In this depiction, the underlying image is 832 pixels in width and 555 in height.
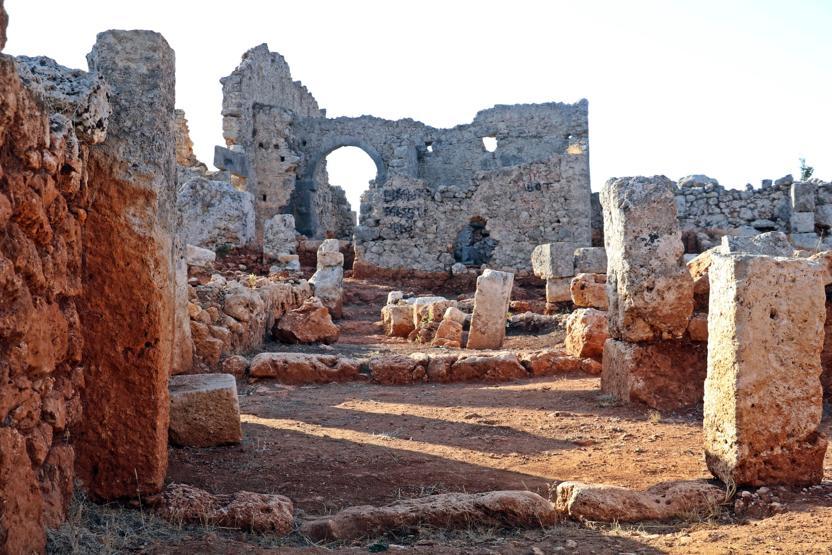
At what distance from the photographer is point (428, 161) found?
2523 centimetres

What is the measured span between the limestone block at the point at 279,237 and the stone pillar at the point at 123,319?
13131mm

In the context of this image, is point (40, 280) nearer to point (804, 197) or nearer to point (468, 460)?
point (468, 460)

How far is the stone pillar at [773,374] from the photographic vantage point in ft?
13.4

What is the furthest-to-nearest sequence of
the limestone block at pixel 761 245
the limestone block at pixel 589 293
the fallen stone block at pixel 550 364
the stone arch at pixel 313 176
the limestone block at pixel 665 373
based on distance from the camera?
the stone arch at pixel 313 176 → the limestone block at pixel 589 293 → the fallen stone block at pixel 550 364 → the limestone block at pixel 761 245 → the limestone block at pixel 665 373

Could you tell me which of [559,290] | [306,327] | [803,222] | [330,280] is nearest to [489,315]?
[306,327]

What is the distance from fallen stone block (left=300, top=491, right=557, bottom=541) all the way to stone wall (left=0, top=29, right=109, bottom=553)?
3.97 feet

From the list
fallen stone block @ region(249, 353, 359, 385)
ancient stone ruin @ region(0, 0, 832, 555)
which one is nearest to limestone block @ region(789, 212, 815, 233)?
ancient stone ruin @ region(0, 0, 832, 555)

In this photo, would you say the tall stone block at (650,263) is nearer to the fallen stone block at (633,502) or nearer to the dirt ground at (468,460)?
the dirt ground at (468,460)

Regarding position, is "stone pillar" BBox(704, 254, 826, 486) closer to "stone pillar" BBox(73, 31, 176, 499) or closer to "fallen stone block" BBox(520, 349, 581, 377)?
"stone pillar" BBox(73, 31, 176, 499)

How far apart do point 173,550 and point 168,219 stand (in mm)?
1683

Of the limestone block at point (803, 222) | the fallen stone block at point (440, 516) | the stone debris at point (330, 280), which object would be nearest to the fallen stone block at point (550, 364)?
the fallen stone block at point (440, 516)

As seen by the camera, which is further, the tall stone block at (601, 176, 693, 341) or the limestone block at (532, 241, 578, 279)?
the limestone block at (532, 241, 578, 279)

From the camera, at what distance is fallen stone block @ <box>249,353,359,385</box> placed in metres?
8.59

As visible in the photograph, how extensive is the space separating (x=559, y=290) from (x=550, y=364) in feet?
16.4
